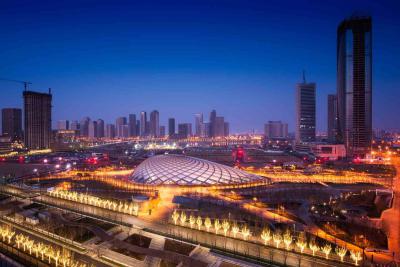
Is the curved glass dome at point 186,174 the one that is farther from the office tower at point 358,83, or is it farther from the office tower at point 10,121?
the office tower at point 10,121

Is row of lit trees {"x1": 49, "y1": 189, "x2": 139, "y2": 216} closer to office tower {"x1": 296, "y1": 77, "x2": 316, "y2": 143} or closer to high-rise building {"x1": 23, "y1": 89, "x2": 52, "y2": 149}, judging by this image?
high-rise building {"x1": 23, "y1": 89, "x2": 52, "y2": 149}

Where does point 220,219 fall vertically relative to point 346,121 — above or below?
below

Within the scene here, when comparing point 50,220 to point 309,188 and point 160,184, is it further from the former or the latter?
point 309,188

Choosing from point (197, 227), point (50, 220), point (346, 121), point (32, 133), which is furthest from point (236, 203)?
point (32, 133)

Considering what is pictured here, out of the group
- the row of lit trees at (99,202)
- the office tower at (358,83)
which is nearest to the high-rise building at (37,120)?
the row of lit trees at (99,202)

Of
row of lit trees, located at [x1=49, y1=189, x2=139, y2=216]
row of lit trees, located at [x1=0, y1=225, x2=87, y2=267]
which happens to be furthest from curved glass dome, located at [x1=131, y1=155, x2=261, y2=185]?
row of lit trees, located at [x1=0, y1=225, x2=87, y2=267]

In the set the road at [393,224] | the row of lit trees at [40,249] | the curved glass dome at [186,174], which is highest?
the curved glass dome at [186,174]

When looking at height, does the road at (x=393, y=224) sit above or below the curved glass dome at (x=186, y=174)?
below
